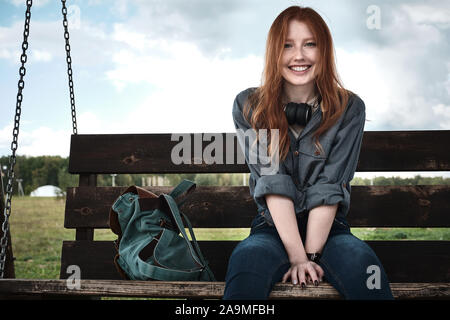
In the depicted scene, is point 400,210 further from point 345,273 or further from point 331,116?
point 345,273

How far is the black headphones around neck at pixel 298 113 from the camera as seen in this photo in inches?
80.2

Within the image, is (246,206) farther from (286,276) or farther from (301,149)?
(286,276)

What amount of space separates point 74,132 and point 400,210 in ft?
7.27

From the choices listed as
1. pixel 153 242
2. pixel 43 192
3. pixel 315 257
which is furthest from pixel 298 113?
pixel 43 192

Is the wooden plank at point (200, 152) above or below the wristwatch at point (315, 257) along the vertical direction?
above

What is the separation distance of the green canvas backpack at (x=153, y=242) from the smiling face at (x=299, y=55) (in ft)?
2.75

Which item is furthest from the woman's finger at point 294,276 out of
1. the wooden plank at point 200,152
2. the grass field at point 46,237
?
the grass field at point 46,237

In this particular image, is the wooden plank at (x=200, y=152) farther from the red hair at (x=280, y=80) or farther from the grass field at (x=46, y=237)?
the red hair at (x=280, y=80)

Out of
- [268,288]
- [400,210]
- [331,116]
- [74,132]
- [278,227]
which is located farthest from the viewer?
[74,132]

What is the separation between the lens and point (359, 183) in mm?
3029

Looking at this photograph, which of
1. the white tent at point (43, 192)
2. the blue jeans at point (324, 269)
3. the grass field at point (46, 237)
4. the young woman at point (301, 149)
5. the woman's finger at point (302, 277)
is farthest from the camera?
the white tent at point (43, 192)

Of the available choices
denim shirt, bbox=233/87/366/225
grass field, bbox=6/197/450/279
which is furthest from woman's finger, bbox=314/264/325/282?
grass field, bbox=6/197/450/279
